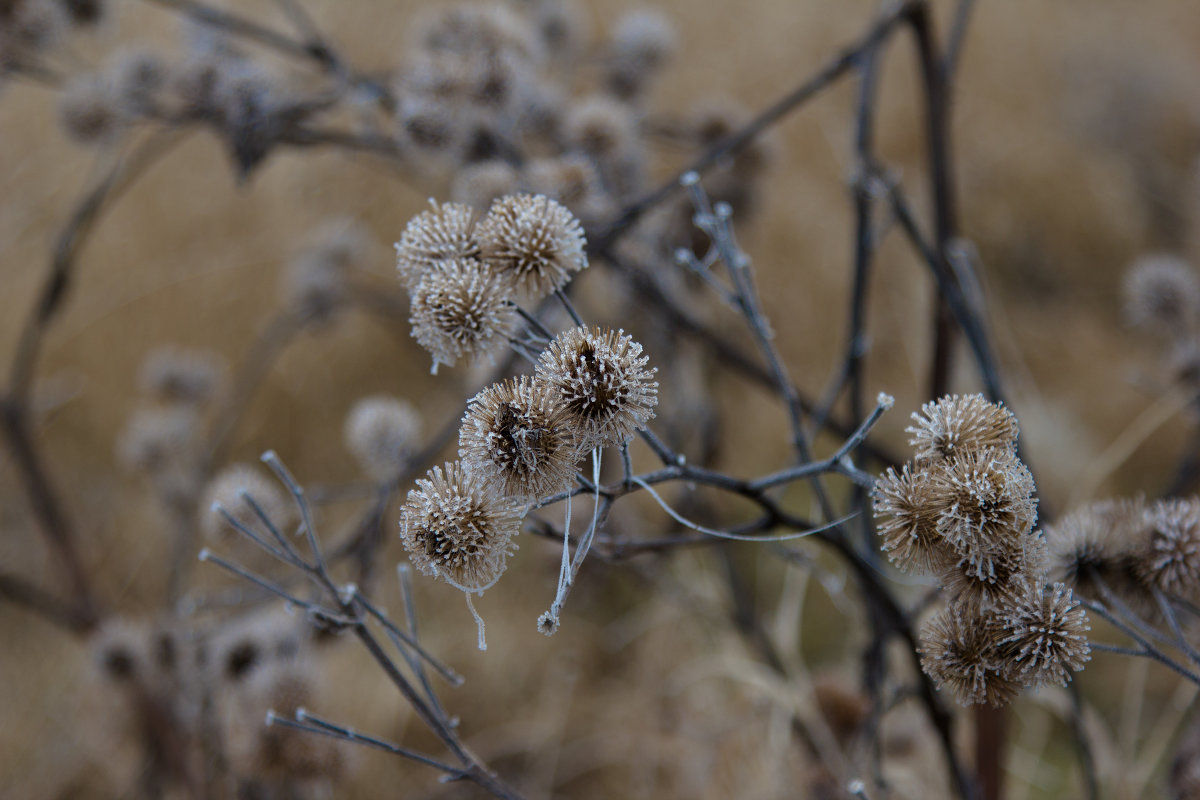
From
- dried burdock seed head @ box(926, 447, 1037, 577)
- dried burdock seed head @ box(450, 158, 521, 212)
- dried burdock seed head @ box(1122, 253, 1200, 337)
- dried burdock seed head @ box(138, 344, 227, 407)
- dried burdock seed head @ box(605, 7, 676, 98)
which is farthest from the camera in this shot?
dried burdock seed head @ box(138, 344, 227, 407)

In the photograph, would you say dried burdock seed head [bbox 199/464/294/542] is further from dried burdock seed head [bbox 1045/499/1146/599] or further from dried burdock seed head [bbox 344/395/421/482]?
dried burdock seed head [bbox 1045/499/1146/599]

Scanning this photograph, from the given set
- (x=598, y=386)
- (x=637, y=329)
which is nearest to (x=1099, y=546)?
(x=598, y=386)

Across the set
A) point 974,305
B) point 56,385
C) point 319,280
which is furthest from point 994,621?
point 56,385

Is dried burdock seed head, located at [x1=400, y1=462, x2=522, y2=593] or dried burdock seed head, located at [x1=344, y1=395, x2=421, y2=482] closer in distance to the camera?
dried burdock seed head, located at [x1=400, y1=462, x2=522, y2=593]

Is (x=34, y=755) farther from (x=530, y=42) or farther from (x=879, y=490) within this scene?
(x=879, y=490)

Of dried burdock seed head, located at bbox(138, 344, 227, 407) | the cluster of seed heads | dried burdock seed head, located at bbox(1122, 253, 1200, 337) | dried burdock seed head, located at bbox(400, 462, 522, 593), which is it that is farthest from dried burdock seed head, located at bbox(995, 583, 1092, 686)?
dried burdock seed head, located at bbox(138, 344, 227, 407)
